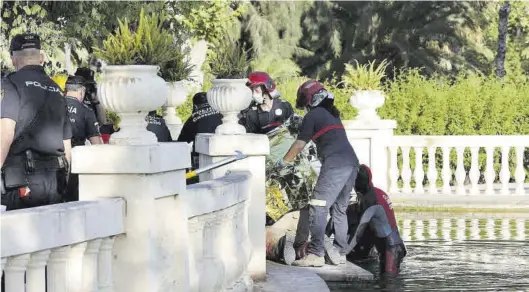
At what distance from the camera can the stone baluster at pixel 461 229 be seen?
14.6 meters

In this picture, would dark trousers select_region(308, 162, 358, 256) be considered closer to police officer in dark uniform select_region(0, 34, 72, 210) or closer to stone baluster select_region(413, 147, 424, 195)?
police officer in dark uniform select_region(0, 34, 72, 210)

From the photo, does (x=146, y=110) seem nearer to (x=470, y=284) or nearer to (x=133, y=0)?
(x=470, y=284)

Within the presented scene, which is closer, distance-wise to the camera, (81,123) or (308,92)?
(81,123)

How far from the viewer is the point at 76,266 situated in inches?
228

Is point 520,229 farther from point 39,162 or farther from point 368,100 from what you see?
point 39,162

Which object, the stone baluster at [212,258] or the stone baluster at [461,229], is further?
the stone baluster at [461,229]

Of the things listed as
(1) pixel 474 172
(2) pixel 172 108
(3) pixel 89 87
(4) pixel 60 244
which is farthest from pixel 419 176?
(4) pixel 60 244

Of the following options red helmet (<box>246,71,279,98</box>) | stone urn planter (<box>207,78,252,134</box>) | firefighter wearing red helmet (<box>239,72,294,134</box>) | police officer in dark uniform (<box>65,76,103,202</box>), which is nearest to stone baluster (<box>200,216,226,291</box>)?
stone urn planter (<box>207,78,252,134</box>)

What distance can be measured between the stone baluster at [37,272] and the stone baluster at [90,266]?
0.45m

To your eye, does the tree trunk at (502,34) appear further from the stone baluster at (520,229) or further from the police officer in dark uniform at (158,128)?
the police officer in dark uniform at (158,128)

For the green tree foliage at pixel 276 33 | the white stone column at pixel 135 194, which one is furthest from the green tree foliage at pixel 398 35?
the white stone column at pixel 135 194

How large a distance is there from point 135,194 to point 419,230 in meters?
9.68

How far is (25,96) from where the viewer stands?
7.28 metres

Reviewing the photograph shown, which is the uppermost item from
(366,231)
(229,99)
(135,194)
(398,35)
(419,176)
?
(398,35)
